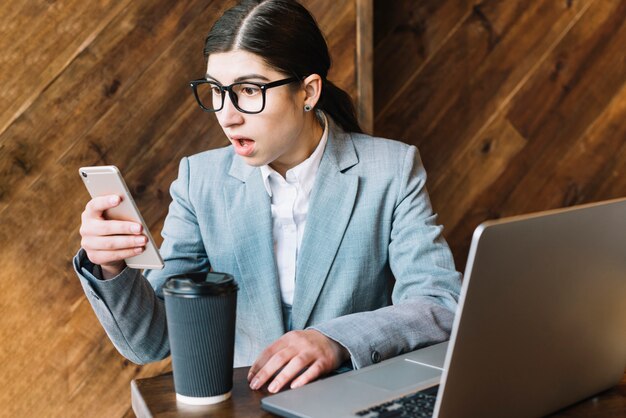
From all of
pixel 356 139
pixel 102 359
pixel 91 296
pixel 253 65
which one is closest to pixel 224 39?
pixel 253 65

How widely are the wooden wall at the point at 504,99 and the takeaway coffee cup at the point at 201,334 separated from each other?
1.64 m

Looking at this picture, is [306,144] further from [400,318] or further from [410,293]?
[400,318]

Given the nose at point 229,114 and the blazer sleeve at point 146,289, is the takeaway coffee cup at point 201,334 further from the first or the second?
the nose at point 229,114

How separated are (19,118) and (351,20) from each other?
100 cm

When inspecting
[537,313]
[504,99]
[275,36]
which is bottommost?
[504,99]

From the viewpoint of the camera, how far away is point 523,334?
2.98ft

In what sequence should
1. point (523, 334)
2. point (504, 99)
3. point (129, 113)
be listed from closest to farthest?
point (523, 334) < point (129, 113) < point (504, 99)

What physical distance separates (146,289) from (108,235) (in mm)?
210

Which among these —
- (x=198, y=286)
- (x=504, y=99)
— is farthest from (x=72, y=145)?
(x=504, y=99)

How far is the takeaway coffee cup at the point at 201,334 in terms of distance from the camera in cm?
102

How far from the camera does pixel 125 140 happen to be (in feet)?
7.25

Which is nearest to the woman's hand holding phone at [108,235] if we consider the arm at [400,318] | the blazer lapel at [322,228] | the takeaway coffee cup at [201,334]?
the takeaway coffee cup at [201,334]

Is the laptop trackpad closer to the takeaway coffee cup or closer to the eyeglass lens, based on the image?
the takeaway coffee cup

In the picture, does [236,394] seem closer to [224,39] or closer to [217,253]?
[217,253]
